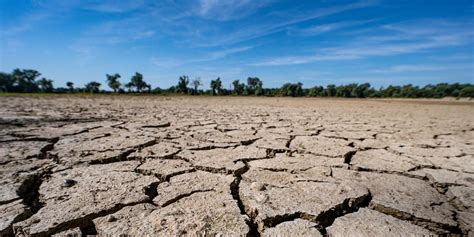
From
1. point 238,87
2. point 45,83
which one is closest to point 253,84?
point 238,87

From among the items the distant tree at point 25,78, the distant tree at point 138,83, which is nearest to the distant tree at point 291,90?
the distant tree at point 138,83

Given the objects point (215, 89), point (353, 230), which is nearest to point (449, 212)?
point (353, 230)

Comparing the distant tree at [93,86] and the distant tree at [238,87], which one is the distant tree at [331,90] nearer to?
the distant tree at [238,87]

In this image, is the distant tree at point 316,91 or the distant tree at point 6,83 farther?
the distant tree at point 316,91

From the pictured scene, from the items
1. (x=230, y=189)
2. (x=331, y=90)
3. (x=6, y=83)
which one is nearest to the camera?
(x=230, y=189)

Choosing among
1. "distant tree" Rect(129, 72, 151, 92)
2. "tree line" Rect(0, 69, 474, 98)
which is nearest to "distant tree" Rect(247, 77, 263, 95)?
"tree line" Rect(0, 69, 474, 98)

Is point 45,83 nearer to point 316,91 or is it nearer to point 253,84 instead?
point 253,84

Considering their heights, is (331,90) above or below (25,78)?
below

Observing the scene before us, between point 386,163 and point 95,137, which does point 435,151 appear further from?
point 95,137

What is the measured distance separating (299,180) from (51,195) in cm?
134

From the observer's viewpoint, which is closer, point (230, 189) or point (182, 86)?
point (230, 189)

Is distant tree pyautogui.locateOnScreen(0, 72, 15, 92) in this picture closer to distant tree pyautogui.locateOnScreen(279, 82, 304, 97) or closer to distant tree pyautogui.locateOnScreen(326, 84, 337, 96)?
distant tree pyautogui.locateOnScreen(279, 82, 304, 97)

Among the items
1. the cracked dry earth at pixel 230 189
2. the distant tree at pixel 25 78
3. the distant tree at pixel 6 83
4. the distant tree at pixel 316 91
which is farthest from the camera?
the distant tree at pixel 316 91

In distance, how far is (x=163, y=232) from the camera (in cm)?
91
